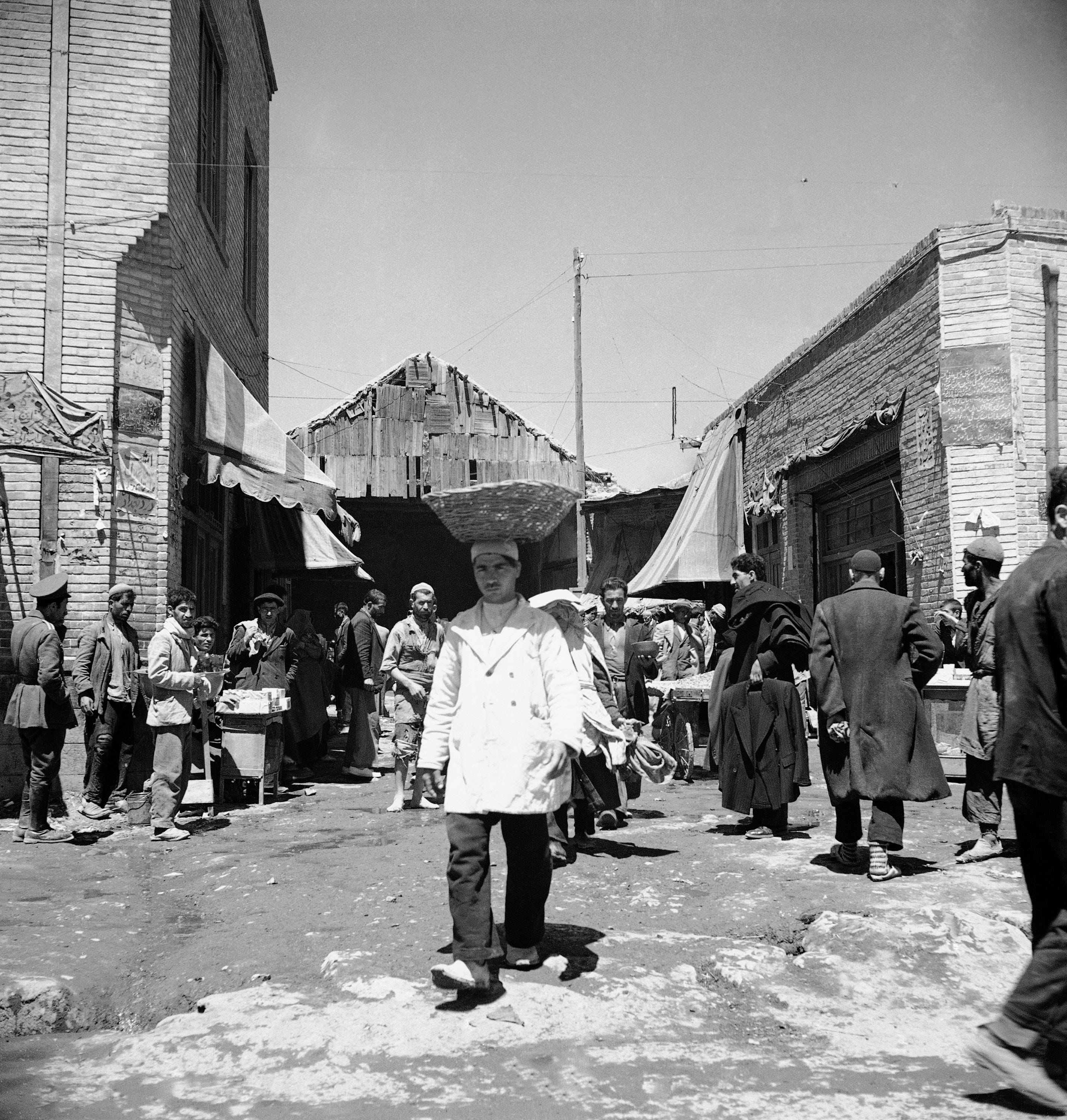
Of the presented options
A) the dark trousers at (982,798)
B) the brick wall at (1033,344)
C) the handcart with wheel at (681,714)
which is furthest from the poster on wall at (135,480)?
the brick wall at (1033,344)

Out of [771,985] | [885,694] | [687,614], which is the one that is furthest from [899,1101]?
[687,614]

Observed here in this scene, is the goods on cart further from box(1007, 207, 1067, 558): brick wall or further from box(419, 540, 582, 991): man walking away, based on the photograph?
box(1007, 207, 1067, 558): brick wall

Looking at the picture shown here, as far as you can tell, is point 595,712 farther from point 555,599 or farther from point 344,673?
point 344,673

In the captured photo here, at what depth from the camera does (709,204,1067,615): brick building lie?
442 inches

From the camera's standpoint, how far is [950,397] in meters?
11.5

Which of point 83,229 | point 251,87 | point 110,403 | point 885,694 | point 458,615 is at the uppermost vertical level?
point 251,87

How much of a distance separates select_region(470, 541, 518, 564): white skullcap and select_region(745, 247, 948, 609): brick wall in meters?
8.23

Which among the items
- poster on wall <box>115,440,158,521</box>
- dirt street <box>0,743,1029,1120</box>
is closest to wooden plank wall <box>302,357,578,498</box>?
poster on wall <box>115,440,158,521</box>

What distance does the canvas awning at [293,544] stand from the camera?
1370 centimetres

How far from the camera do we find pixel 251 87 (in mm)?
15656

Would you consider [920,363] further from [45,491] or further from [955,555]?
[45,491]

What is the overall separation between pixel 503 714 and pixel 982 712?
3460mm

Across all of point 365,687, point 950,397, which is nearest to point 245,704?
point 365,687

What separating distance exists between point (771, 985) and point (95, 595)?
739 cm
